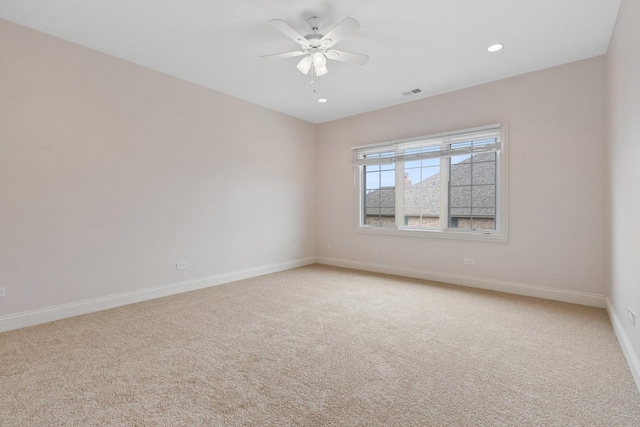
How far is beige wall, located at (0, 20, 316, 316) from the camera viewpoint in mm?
2791

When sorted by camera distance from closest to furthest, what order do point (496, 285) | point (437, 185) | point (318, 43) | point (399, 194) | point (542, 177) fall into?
point (318, 43) → point (542, 177) → point (496, 285) → point (437, 185) → point (399, 194)

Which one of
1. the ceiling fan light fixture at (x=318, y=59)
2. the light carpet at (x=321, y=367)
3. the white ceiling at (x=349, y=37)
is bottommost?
the light carpet at (x=321, y=367)

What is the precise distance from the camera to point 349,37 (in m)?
3.00

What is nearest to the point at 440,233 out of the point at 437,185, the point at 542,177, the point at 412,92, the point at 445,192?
the point at 445,192

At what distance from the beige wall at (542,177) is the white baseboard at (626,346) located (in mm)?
713

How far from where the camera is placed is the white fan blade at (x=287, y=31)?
2.41m

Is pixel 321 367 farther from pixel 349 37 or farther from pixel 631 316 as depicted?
pixel 349 37

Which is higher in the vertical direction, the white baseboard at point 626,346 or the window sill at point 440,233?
the window sill at point 440,233

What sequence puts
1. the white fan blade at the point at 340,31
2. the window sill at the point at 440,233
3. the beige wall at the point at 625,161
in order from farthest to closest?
the window sill at the point at 440,233
the white fan blade at the point at 340,31
the beige wall at the point at 625,161

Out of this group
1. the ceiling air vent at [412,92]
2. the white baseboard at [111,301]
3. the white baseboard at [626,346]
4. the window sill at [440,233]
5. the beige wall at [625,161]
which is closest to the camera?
the white baseboard at [626,346]

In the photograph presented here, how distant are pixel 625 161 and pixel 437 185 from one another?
234cm

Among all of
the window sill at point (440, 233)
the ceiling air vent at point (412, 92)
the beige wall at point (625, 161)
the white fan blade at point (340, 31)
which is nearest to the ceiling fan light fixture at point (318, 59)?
the white fan blade at point (340, 31)

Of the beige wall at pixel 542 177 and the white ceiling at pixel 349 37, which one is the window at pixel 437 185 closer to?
the beige wall at pixel 542 177

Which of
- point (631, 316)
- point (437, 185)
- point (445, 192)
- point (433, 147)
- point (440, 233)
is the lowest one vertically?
point (631, 316)
